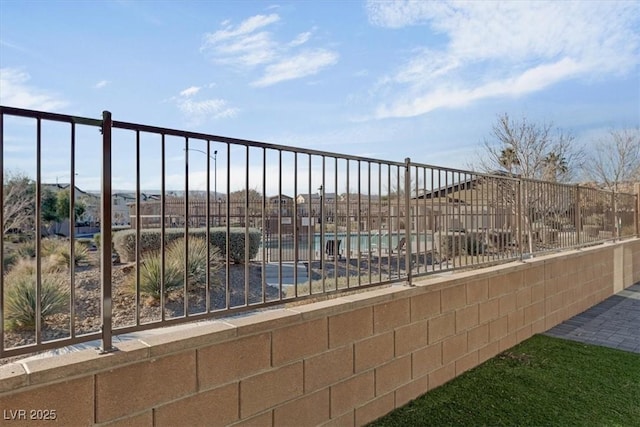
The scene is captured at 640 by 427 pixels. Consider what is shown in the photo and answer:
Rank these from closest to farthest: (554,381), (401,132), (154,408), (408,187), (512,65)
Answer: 1. (154,408)
2. (408,187)
3. (554,381)
4. (512,65)
5. (401,132)

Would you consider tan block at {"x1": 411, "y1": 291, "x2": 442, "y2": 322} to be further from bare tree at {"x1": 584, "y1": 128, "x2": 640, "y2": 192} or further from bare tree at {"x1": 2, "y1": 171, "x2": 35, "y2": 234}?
bare tree at {"x1": 584, "y1": 128, "x2": 640, "y2": 192}

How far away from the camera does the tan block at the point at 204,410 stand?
1.64 metres

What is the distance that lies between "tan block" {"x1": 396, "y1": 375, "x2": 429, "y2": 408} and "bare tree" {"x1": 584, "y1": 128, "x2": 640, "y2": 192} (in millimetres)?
20025

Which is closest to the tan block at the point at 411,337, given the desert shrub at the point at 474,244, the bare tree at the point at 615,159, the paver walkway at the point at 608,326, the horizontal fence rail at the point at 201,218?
the horizontal fence rail at the point at 201,218

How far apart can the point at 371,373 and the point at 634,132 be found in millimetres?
23072

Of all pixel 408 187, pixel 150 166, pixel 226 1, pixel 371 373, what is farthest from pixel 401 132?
pixel 150 166

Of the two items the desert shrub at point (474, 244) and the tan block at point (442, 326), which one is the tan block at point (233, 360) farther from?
the desert shrub at point (474, 244)

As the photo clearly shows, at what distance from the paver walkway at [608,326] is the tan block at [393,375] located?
2.77 meters

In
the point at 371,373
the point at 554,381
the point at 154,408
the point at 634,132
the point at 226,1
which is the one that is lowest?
the point at 554,381

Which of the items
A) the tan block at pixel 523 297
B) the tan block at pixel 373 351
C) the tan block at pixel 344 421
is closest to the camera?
the tan block at pixel 344 421

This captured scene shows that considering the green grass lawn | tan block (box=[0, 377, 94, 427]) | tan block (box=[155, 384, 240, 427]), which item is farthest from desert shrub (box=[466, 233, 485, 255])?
tan block (box=[0, 377, 94, 427])

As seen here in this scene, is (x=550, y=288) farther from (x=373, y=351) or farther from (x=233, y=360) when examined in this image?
(x=233, y=360)

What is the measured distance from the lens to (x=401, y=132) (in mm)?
10695

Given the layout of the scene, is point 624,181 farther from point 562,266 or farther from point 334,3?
point 334,3
